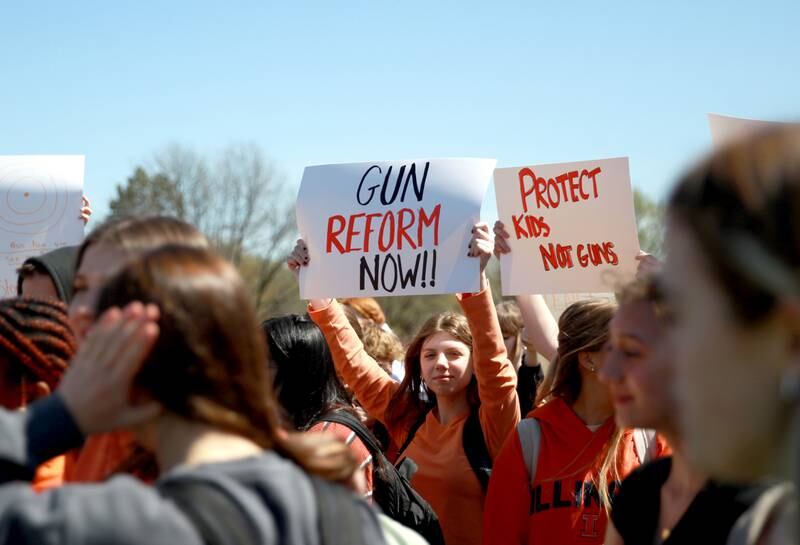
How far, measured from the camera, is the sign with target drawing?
4605mm

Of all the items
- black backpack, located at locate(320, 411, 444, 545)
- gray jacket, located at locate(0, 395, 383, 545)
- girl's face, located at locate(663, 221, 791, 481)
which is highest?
girl's face, located at locate(663, 221, 791, 481)

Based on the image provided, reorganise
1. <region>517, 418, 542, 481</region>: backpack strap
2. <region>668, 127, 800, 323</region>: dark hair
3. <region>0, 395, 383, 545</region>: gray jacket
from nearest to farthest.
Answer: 1. <region>668, 127, 800, 323</region>: dark hair
2. <region>0, 395, 383, 545</region>: gray jacket
3. <region>517, 418, 542, 481</region>: backpack strap

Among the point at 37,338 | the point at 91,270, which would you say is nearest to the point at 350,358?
the point at 37,338

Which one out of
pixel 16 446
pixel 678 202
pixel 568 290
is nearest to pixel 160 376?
pixel 16 446

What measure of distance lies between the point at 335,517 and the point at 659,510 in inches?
43.7

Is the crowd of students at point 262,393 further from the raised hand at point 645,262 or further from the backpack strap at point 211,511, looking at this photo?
the raised hand at point 645,262

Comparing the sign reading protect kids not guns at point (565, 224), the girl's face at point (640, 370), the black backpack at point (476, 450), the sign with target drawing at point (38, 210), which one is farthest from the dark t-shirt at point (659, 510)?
the sign with target drawing at point (38, 210)

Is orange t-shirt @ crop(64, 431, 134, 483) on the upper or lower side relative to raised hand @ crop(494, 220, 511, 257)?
lower

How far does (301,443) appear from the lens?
5.81 feet

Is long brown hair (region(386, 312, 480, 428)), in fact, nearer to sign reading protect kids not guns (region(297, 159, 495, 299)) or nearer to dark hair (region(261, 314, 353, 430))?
sign reading protect kids not guns (region(297, 159, 495, 299))

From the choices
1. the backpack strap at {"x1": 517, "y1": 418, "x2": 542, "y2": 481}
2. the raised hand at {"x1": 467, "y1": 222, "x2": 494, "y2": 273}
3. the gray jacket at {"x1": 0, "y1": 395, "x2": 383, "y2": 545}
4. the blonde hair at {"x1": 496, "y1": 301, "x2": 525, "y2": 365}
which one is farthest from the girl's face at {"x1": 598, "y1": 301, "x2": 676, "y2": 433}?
the blonde hair at {"x1": 496, "y1": 301, "x2": 525, "y2": 365}

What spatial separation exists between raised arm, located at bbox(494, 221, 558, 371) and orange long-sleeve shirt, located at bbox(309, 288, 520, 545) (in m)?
0.49

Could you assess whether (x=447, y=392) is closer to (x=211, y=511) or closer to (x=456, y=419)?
(x=456, y=419)

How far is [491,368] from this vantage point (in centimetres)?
403
